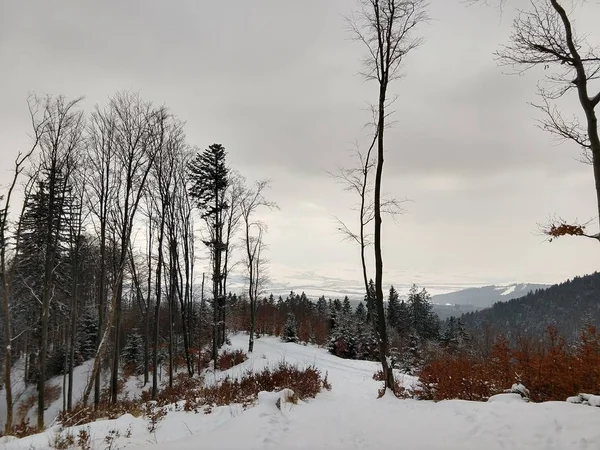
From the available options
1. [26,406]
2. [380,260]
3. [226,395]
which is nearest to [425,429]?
[226,395]

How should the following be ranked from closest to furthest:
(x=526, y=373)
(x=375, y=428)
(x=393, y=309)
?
1. (x=375, y=428)
2. (x=526, y=373)
3. (x=393, y=309)

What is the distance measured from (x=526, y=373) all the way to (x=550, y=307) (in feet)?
549

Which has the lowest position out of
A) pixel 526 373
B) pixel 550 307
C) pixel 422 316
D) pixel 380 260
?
pixel 550 307

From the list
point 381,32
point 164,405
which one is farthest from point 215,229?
point 381,32

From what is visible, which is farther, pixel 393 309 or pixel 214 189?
pixel 393 309

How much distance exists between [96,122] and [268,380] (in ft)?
39.2

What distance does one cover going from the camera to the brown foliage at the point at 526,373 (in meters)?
6.39

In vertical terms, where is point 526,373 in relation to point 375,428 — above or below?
above

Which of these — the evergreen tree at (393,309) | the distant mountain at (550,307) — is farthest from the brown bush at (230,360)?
the distant mountain at (550,307)

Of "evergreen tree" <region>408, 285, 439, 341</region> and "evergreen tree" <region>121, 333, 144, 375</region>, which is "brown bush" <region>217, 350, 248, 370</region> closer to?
"evergreen tree" <region>121, 333, 144, 375</region>

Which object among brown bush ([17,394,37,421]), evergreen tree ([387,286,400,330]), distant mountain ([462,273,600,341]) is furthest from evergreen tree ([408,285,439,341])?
distant mountain ([462,273,600,341])

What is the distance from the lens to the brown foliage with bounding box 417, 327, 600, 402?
639cm

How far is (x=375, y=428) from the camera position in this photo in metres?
5.83

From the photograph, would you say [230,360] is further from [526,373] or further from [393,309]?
[393,309]
